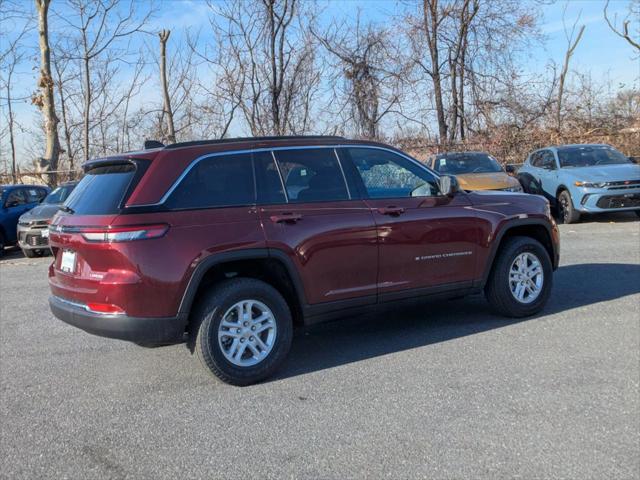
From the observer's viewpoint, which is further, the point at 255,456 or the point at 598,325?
the point at 598,325

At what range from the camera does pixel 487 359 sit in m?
4.70

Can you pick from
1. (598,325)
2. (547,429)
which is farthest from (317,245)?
(598,325)

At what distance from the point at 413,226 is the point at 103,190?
252cm

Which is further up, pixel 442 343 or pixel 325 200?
pixel 325 200

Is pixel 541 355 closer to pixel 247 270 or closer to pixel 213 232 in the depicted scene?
pixel 247 270

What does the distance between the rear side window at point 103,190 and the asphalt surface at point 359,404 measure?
1.35 meters

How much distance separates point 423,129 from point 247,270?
2262cm

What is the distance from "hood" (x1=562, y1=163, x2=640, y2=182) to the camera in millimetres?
12562

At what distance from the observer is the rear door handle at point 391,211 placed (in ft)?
16.5

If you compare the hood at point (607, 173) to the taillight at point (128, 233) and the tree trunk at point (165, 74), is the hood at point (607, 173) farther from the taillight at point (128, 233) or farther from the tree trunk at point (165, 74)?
the tree trunk at point (165, 74)

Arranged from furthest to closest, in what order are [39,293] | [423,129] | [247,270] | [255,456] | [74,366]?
[423,129] < [39,293] < [74,366] < [247,270] < [255,456]

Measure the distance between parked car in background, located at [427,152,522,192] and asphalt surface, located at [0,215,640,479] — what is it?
18.8 ft

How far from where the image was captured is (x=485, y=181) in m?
11.8

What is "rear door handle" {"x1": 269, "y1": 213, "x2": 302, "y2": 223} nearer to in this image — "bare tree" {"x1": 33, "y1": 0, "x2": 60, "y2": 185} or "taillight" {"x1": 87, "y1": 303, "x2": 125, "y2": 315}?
"taillight" {"x1": 87, "y1": 303, "x2": 125, "y2": 315}
